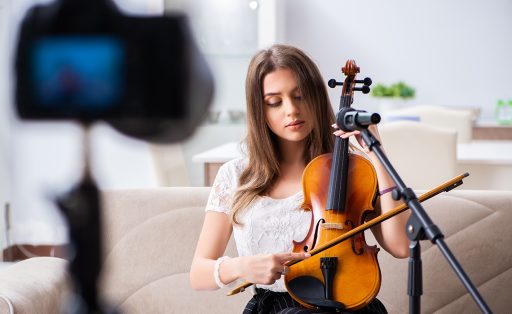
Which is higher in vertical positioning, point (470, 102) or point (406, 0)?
point (406, 0)

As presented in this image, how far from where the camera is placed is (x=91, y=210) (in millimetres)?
1565

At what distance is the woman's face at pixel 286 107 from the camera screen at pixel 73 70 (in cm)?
85

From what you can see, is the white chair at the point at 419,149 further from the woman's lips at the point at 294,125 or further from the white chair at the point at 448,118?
the woman's lips at the point at 294,125

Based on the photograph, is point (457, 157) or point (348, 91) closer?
point (348, 91)

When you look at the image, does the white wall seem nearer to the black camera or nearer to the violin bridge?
the black camera

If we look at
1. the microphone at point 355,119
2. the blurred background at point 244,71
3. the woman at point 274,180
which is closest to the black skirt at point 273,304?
the woman at point 274,180

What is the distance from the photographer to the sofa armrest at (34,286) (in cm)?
121

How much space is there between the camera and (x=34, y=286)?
51.8 inches

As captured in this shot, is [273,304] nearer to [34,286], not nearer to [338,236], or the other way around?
[338,236]

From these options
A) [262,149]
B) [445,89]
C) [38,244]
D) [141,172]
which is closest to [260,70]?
[262,149]

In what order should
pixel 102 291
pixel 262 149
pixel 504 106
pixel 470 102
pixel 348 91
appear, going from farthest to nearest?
pixel 470 102
pixel 504 106
pixel 102 291
pixel 262 149
pixel 348 91

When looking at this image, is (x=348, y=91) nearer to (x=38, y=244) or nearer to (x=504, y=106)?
(x=38, y=244)

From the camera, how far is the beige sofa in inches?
54.4

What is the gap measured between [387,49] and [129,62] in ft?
8.40
